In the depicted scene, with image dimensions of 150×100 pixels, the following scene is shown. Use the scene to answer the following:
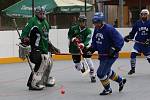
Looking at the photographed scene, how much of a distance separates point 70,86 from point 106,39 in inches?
85.5

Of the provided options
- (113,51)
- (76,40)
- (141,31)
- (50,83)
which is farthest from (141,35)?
(113,51)

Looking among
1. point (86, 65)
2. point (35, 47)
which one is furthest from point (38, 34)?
point (86, 65)

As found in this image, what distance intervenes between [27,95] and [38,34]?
131 cm

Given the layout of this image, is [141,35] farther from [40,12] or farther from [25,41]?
[25,41]

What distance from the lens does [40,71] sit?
11.7 metres

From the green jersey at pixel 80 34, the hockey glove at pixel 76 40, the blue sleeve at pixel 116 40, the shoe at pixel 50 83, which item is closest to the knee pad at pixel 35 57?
the shoe at pixel 50 83

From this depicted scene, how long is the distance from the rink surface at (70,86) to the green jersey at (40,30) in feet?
2.92

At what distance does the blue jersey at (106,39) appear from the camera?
10.4 meters

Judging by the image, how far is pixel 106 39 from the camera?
1052 centimetres

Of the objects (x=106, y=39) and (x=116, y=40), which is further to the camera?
(x=106, y=39)

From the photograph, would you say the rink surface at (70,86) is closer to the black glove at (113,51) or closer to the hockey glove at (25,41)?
the black glove at (113,51)

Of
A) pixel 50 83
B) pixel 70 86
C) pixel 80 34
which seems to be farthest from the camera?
pixel 80 34

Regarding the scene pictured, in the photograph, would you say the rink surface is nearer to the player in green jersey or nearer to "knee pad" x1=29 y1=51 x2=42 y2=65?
the player in green jersey

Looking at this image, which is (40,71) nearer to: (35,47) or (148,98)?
(35,47)
